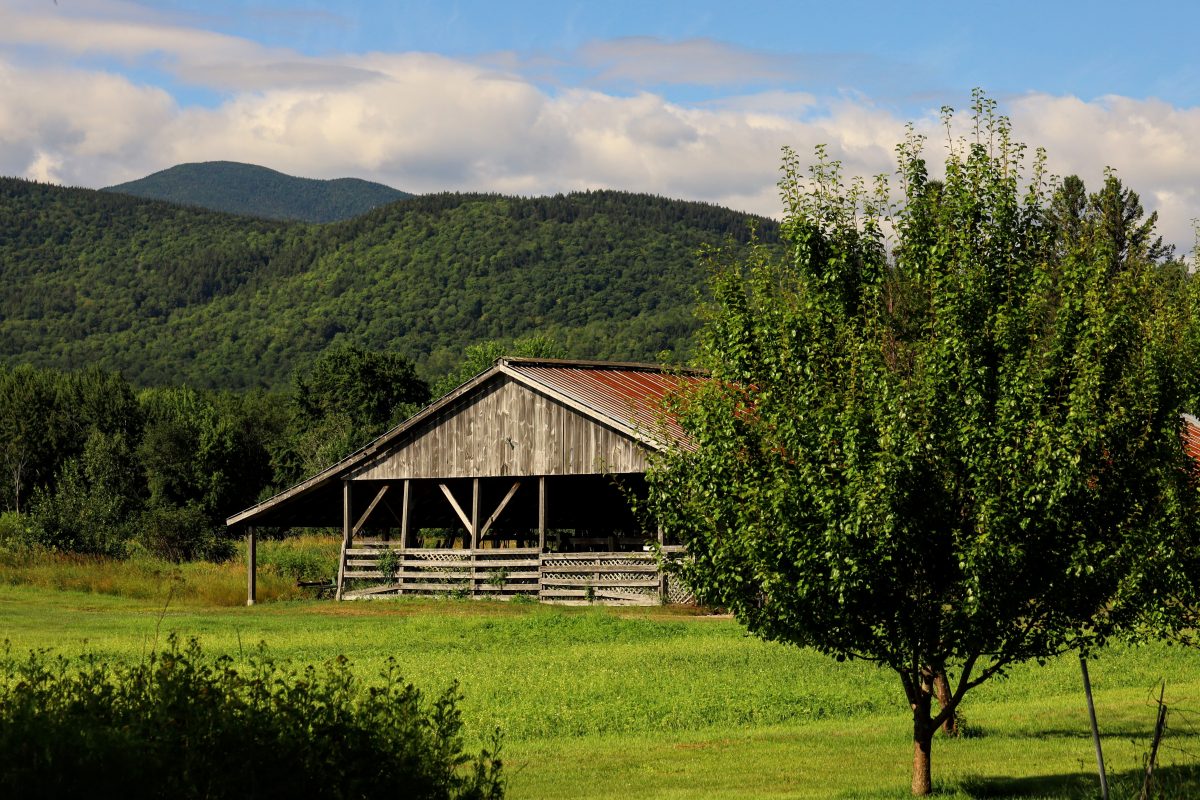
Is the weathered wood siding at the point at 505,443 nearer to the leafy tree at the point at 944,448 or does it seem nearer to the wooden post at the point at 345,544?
the wooden post at the point at 345,544

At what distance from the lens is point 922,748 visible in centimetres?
1338

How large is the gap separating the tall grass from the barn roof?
2.00 metres

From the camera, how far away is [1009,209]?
1302 centimetres

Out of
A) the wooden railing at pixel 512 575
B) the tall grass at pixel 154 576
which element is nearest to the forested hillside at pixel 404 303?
the tall grass at pixel 154 576

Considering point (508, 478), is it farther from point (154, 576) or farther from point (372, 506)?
point (154, 576)

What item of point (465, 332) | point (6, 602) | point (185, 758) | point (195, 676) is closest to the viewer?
point (185, 758)

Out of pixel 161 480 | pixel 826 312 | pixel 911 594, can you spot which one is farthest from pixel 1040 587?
pixel 161 480

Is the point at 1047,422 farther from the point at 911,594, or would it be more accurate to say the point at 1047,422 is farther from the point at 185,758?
the point at 185,758

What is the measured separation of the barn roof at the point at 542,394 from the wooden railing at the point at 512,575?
2.23 m

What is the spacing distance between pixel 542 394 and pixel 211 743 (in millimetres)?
27987

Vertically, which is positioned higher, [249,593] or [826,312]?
[826,312]

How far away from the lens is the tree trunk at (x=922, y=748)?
43.1 feet

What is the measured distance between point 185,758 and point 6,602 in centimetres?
3112

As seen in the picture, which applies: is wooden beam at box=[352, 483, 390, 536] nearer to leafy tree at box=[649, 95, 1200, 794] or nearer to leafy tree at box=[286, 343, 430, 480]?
leafy tree at box=[649, 95, 1200, 794]
